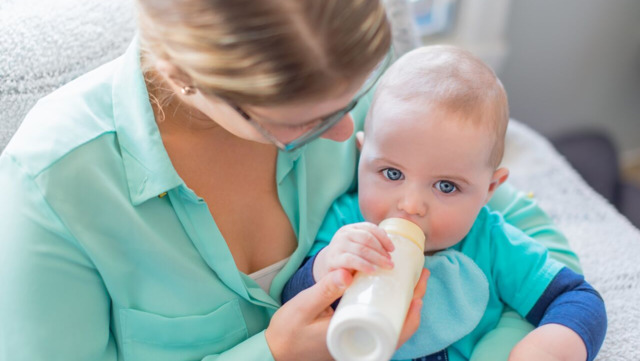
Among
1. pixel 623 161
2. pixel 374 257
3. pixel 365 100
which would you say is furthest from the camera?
pixel 623 161

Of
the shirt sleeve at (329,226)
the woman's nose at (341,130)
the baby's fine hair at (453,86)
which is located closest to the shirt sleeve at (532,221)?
the baby's fine hair at (453,86)

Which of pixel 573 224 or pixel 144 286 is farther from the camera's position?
pixel 573 224

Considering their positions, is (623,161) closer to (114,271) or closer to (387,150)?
(387,150)

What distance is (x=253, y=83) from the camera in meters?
0.77

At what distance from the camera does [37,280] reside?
3.01 ft

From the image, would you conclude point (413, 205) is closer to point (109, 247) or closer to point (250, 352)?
point (250, 352)

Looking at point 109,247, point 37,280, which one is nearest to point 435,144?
point 109,247

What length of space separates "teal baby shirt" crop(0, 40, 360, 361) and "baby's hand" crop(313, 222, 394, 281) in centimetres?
20

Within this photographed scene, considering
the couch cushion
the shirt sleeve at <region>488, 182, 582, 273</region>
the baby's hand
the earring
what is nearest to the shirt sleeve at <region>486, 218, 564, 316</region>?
the shirt sleeve at <region>488, 182, 582, 273</region>

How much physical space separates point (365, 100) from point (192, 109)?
0.45 metres

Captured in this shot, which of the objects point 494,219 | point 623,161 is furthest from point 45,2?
point 623,161

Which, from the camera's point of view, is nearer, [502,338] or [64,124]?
[64,124]

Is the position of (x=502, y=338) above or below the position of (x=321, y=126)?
below

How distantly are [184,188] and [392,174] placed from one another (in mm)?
380
